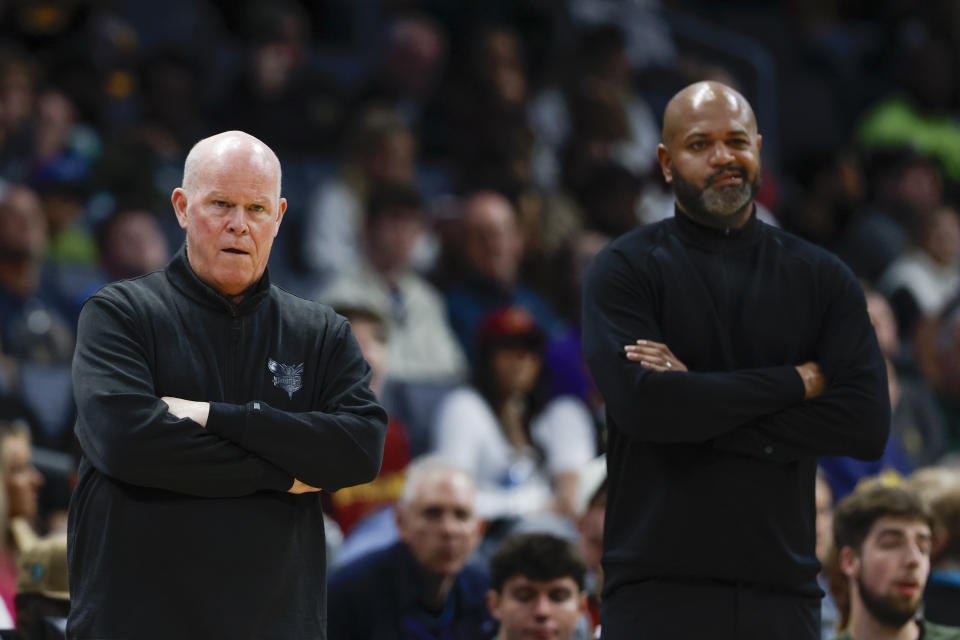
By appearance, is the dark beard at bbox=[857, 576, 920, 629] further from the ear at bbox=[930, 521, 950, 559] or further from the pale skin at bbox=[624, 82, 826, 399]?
the pale skin at bbox=[624, 82, 826, 399]

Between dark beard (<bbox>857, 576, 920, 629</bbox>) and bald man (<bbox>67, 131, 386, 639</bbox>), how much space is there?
6.27 feet

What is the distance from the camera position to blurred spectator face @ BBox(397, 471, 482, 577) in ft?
17.6

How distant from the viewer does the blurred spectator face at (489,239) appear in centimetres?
798

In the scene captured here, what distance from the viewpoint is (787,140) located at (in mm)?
12102

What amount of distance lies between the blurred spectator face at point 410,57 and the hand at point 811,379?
6452 millimetres

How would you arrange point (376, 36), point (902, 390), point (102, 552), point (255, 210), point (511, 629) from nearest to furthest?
1. point (102, 552)
2. point (255, 210)
3. point (511, 629)
4. point (902, 390)
5. point (376, 36)

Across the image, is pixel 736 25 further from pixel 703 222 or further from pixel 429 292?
pixel 703 222

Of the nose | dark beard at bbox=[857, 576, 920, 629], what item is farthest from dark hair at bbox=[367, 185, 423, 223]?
dark beard at bbox=[857, 576, 920, 629]

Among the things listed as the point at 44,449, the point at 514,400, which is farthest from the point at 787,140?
the point at 44,449

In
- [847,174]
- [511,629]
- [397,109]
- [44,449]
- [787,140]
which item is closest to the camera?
[511,629]

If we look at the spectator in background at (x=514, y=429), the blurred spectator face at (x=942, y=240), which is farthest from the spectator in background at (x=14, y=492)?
the blurred spectator face at (x=942, y=240)

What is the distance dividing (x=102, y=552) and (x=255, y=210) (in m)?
0.84

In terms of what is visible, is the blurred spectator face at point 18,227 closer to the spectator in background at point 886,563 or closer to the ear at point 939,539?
the spectator in background at point 886,563

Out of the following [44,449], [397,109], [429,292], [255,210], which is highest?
[397,109]
